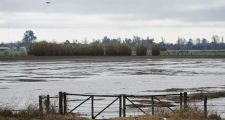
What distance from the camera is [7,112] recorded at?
24.6 metres

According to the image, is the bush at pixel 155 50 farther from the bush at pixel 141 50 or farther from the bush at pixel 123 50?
the bush at pixel 123 50

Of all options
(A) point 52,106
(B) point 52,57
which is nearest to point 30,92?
(A) point 52,106

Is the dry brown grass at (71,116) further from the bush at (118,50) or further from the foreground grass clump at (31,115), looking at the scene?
the bush at (118,50)

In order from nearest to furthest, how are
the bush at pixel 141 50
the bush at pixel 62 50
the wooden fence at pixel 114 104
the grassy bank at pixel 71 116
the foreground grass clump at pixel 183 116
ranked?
1. the foreground grass clump at pixel 183 116
2. the grassy bank at pixel 71 116
3. the wooden fence at pixel 114 104
4. the bush at pixel 62 50
5. the bush at pixel 141 50

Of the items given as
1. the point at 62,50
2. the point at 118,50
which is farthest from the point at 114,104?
the point at 118,50

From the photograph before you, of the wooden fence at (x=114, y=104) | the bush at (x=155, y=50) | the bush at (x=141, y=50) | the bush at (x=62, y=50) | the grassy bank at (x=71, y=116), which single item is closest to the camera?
the grassy bank at (x=71, y=116)

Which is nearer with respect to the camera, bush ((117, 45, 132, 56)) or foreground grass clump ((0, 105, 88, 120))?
foreground grass clump ((0, 105, 88, 120))

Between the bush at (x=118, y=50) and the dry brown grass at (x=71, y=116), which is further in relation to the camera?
the bush at (x=118, y=50)

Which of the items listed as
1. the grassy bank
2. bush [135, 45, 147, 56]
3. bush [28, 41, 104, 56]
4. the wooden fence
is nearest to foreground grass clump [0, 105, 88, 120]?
the grassy bank

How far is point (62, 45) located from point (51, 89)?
98.6 meters

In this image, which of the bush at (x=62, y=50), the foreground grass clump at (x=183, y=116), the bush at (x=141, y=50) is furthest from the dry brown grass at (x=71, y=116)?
the bush at (x=141, y=50)

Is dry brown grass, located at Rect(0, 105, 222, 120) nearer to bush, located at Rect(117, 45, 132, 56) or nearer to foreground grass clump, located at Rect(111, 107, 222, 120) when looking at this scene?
foreground grass clump, located at Rect(111, 107, 222, 120)

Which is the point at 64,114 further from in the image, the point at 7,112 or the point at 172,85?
the point at 172,85

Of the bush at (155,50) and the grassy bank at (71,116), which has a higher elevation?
the bush at (155,50)
